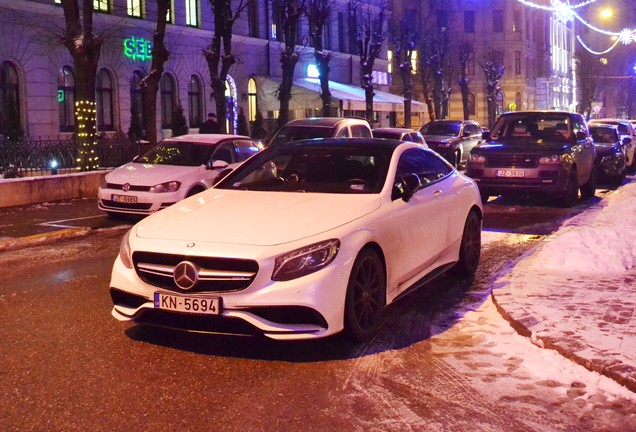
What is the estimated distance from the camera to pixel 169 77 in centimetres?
3356

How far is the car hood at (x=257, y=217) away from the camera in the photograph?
5648 millimetres

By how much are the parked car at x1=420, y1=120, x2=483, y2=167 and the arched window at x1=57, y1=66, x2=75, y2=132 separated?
12.3 meters

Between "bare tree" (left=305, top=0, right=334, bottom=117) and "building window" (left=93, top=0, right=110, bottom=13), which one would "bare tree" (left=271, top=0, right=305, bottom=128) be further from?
"building window" (left=93, top=0, right=110, bottom=13)

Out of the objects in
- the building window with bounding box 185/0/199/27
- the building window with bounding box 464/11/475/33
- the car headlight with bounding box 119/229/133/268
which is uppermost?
the building window with bounding box 464/11/475/33

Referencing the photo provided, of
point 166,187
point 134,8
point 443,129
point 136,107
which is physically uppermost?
point 134,8

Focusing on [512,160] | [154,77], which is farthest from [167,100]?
[512,160]

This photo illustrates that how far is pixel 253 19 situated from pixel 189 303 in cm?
3487

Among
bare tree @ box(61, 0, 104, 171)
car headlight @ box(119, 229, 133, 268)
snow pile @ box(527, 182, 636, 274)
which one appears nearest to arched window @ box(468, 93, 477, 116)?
bare tree @ box(61, 0, 104, 171)

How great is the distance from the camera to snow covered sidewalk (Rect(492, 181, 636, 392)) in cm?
559

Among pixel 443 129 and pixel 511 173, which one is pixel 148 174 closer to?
pixel 511 173

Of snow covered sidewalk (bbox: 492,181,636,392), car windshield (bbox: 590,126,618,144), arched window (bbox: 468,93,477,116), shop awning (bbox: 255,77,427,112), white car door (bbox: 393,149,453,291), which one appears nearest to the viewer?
snow covered sidewalk (bbox: 492,181,636,392)

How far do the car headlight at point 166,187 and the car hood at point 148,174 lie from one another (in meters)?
0.07

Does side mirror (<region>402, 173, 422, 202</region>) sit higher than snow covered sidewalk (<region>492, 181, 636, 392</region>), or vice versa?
side mirror (<region>402, 173, 422, 202</region>)

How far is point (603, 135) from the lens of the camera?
22516 mm
